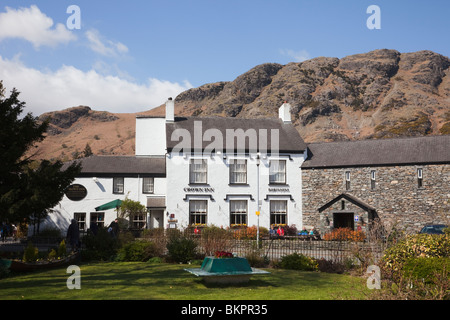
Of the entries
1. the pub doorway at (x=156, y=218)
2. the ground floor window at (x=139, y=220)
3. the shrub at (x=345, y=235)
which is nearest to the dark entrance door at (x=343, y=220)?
the shrub at (x=345, y=235)

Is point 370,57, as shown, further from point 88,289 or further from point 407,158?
point 88,289

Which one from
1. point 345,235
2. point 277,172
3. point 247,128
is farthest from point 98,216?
point 345,235

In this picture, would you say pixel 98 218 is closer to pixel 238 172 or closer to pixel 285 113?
pixel 238 172

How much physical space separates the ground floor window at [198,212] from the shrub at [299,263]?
15.5 metres

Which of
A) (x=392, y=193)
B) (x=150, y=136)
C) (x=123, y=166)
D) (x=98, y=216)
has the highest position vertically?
(x=150, y=136)

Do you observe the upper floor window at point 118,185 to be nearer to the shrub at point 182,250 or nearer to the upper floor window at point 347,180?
the shrub at point 182,250

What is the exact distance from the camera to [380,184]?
3053 cm

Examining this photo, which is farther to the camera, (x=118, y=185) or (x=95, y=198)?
(x=118, y=185)

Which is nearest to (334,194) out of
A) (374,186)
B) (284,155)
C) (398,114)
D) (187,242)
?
(374,186)

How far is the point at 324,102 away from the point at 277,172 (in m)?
88.6

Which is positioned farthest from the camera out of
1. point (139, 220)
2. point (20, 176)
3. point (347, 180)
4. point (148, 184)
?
point (148, 184)

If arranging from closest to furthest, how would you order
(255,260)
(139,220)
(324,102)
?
(255,260) < (139,220) < (324,102)

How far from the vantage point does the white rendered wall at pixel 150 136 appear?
37.3m

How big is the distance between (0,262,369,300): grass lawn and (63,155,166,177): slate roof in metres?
17.8
